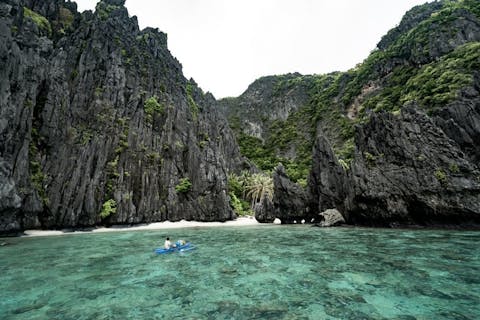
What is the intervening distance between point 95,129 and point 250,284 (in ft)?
136

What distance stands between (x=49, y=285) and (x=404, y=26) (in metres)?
108

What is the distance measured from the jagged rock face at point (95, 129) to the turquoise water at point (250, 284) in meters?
17.6

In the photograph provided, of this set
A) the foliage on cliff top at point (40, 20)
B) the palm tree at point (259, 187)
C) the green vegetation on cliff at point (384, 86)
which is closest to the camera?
the foliage on cliff top at point (40, 20)

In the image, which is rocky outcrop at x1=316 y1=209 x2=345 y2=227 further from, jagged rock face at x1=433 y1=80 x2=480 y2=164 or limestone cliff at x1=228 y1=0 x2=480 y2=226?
jagged rock face at x1=433 y1=80 x2=480 y2=164

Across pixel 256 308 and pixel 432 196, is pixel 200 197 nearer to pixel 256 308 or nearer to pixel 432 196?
pixel 432 196

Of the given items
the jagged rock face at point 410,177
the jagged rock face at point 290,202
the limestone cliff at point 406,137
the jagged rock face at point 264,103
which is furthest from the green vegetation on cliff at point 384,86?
the jagged rock face at point 290,202

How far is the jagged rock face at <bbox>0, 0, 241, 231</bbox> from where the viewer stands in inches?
1173

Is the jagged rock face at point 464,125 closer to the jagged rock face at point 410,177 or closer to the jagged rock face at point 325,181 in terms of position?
the jagged rock face at point 410,177

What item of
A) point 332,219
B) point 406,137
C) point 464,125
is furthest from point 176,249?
point 464,125

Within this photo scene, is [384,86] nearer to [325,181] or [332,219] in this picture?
[325,181]

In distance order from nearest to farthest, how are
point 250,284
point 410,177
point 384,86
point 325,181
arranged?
point 250,284, point 410,177, point 325,181, point 384,86

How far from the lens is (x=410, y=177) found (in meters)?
28.7

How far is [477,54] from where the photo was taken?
162 ft

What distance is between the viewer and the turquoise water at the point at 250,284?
7953 mm
